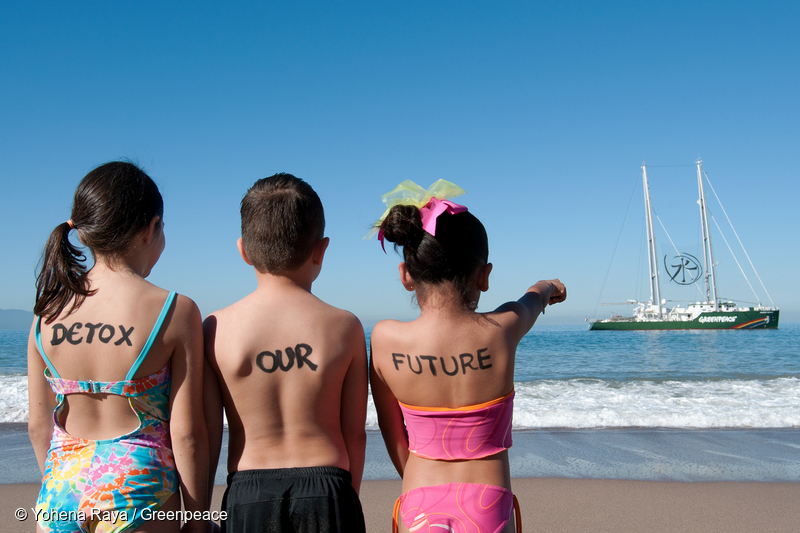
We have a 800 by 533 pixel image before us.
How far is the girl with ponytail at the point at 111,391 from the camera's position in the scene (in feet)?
4.64

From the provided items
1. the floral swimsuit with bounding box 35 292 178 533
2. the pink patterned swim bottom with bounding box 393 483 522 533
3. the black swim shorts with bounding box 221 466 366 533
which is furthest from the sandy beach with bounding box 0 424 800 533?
the floral swimsuit with bounding box 35 292 178 533

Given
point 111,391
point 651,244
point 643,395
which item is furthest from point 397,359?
point 651,244

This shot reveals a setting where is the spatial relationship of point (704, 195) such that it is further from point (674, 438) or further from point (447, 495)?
point (447, 495)

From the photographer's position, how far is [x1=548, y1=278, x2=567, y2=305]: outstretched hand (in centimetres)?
205

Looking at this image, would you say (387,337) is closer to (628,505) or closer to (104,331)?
(104,331)

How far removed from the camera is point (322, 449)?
4.96 ft

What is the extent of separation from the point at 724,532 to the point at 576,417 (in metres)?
3.21

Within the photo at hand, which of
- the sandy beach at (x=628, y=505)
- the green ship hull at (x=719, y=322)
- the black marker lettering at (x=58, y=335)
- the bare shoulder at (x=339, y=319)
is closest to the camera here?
the black marker lettering at (x=58, y=335)

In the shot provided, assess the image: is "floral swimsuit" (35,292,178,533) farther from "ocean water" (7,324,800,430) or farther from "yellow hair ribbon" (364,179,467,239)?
"ocean water" (7,324,800,430)

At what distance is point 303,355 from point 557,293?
1.11 meters

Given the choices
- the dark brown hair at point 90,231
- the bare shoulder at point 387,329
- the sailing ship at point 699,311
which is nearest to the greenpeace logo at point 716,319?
the sailing ship at point 699,311

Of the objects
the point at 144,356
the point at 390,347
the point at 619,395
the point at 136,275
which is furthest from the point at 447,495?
the point at 619,395

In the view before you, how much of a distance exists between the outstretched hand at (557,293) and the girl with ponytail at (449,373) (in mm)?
344

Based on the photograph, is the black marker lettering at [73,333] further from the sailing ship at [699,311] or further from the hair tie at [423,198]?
the sailing ship at [699,311]
